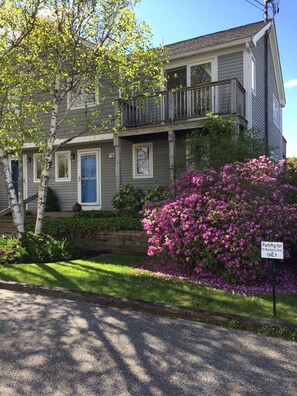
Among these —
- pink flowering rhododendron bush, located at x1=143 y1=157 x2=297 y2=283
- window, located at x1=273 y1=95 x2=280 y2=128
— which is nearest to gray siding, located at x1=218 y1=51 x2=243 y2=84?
pink flowering rhododendron bush, located at x1=143 y1=157 x2=297 y2=283

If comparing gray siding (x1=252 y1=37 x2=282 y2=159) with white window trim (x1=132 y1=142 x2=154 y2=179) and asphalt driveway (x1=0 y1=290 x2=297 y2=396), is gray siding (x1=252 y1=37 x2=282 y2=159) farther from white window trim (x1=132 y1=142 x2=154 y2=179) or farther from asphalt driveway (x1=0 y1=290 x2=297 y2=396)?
asphalt driveway (x1=0 y1=290 x2=297 y2=396)

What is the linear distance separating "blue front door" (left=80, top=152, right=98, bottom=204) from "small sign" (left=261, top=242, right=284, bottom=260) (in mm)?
10864

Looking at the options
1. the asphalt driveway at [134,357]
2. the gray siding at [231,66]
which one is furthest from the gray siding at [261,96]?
the asphalt driveway at [134,357]

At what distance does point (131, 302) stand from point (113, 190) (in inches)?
376

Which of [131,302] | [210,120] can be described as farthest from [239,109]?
[131,302]

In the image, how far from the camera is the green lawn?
5328mm

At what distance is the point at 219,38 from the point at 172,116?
160 inches

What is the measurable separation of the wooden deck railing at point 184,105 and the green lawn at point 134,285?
5.32 m

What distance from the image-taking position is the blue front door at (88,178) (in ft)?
50.3

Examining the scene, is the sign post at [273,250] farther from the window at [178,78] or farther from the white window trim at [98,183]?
the white window trim at [98,183]

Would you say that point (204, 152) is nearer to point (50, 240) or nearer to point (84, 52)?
point (84, 52)

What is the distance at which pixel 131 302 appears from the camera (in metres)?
5.55

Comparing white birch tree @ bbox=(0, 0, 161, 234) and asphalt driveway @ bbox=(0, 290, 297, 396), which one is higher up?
white birch tree @ bbox=(0, 0, 161, 234)

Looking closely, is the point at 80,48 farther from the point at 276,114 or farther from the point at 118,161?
the point at 276,114
